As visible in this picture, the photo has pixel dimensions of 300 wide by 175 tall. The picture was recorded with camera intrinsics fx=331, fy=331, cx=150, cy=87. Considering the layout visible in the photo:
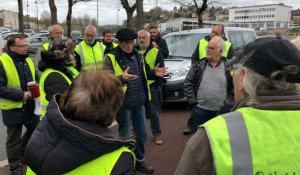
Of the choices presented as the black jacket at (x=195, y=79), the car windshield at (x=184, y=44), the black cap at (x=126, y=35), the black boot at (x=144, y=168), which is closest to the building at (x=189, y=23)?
the car windshield at (x=184, y=44)

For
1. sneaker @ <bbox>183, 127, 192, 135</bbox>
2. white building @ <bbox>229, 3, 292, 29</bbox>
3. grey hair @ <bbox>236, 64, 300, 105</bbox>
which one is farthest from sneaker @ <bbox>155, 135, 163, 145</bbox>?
white building @ <bbox>229, 3, 292, 29</bbox>

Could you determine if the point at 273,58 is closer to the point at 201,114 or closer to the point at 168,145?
the point at 201,114

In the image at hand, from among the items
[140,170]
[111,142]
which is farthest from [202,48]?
[111,142]

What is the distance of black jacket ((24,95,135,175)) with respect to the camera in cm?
156

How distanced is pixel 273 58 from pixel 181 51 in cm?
666

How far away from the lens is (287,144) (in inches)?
52.5

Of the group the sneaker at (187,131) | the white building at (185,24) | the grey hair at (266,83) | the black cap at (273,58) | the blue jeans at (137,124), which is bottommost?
the sneaker at (187,131)

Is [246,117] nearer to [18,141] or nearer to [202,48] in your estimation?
[18,141]

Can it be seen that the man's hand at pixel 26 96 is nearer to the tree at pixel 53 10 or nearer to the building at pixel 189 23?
the building at pixel 189 23

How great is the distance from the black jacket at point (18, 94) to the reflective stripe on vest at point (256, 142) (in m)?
3.04

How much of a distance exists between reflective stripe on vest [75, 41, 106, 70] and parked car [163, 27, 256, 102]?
1.56 m

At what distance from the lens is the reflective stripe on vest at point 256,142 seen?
1.28 meters

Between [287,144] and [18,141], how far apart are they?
3494mm

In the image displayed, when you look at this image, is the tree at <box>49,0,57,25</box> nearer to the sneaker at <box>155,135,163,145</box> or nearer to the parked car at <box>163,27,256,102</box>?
the parked car at <box>163,27,256,102</box>
